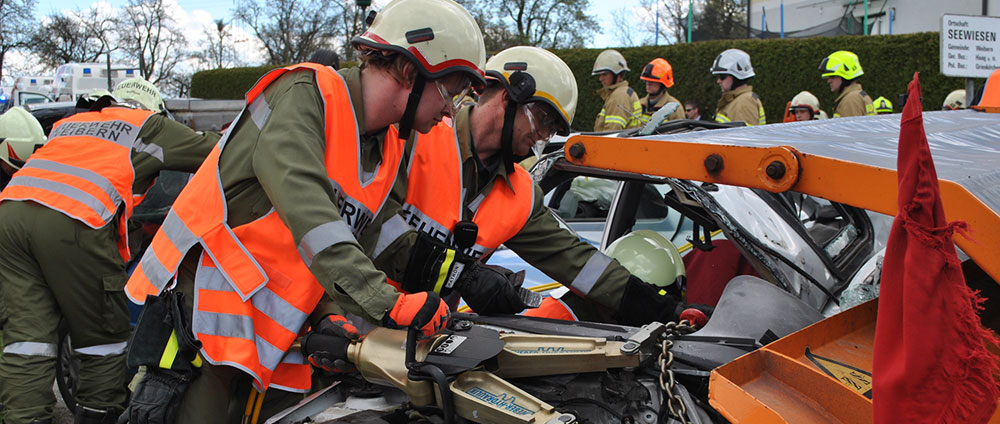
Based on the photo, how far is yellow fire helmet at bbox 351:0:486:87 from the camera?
2.19 metres

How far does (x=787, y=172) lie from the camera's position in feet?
5.50

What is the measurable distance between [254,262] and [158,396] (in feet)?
1.61

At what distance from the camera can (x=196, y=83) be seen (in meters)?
27.6

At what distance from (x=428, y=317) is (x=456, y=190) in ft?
2.91

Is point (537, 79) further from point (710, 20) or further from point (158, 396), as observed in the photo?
point (710, 20)

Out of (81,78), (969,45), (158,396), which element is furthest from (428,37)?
→ (81,78)

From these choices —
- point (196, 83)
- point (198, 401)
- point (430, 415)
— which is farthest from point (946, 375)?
point (196, 83)

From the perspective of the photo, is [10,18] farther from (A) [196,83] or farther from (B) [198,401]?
(B) [198,401]

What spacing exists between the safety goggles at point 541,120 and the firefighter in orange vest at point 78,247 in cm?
183

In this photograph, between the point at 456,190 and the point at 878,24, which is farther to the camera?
the point at 878,24

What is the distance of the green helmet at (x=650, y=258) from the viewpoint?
3.06 meters

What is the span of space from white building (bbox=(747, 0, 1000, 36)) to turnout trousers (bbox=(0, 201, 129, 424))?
1750cm

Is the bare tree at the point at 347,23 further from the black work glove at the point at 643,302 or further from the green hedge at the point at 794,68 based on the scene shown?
the black work glove at the point at 643,302

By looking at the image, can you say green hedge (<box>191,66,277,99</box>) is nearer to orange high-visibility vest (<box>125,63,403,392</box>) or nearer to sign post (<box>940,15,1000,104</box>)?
sign post (<box>940,15,1000,104</box>)
